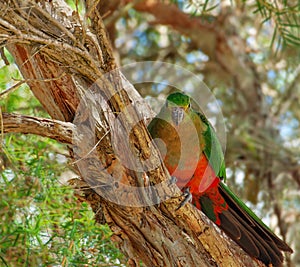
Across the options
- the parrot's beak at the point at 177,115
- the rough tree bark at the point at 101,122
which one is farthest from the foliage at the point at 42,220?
the parrot's beak at the point at 177,115

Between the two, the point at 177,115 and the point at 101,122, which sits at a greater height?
the point at 177,115

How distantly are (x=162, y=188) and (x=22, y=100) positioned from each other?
3.26ft

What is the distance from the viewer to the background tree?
1.73 meters

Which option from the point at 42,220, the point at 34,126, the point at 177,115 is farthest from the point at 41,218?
the point at 177,115

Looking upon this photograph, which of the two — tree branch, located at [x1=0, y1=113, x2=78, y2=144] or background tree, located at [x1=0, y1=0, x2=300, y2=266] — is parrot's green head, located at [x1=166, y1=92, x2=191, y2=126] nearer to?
background tree, located at [x1=0, y1=0, x2=300, y2=266]

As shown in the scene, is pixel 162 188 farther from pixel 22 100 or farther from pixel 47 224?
pixel 22 100

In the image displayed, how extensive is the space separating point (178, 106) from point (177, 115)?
2.0 inches

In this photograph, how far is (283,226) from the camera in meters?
3.68

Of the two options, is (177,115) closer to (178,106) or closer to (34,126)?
(178,106)

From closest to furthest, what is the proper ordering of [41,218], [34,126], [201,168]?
[34,126]
[41,218]
[201,168]

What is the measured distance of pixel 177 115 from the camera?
2.38m

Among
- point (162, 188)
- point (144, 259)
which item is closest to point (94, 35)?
point (162, 188)

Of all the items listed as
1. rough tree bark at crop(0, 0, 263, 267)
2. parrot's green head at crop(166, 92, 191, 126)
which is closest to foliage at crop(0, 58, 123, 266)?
rough tree bark at crop(0, 0, 263, 267)

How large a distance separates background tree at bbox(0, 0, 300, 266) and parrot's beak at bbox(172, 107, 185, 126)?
349mm
